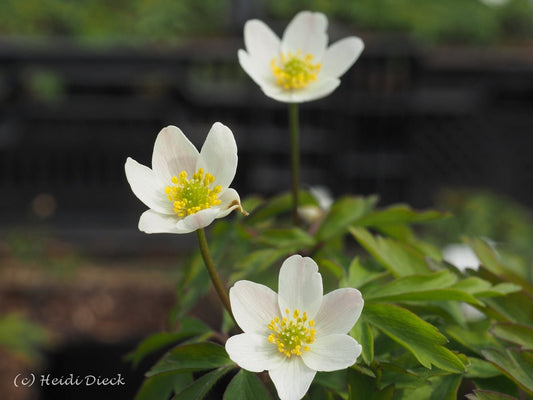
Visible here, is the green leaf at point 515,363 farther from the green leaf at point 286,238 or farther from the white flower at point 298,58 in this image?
the white flower at point 298,58

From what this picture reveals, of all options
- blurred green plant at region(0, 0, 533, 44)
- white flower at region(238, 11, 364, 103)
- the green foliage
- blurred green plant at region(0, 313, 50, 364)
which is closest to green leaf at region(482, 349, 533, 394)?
the green foliage

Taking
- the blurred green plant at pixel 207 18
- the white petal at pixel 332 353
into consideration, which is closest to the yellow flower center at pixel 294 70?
the white petal at pixel 332 353

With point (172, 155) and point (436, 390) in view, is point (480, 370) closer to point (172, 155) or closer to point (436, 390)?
point (436, 390)

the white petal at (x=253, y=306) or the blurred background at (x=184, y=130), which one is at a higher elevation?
the white petal at (x=253, y=306)

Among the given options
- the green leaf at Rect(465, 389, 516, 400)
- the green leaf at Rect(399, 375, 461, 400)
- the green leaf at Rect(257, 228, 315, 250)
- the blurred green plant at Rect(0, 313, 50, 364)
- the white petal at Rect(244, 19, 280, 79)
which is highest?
the white petal at Rect(244, 19, 280, 79)

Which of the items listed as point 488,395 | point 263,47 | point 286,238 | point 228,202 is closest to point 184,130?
point 263,47

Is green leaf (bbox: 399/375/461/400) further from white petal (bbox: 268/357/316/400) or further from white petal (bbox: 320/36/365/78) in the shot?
white petal (bbox: 320/36/365/78)
